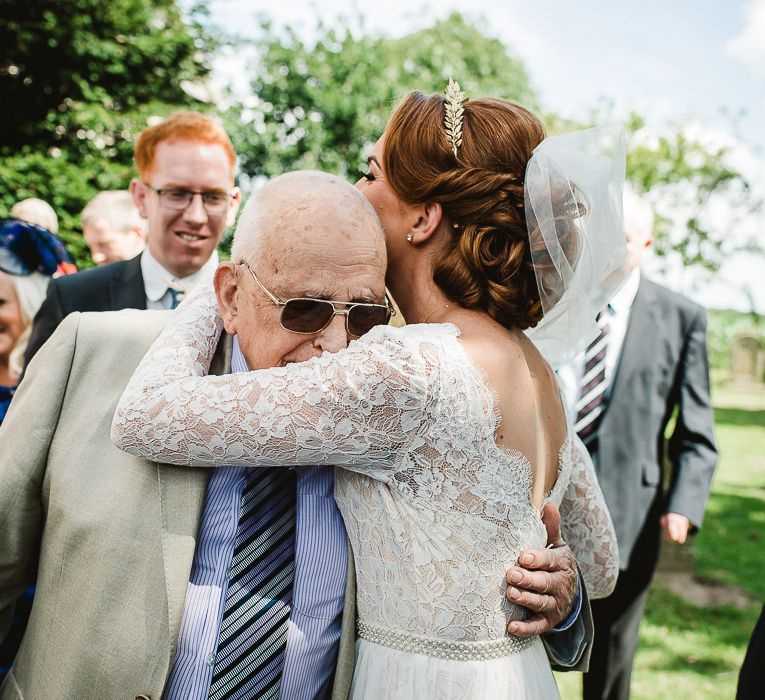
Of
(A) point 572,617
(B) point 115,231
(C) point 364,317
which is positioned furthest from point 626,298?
(B) point 115,231

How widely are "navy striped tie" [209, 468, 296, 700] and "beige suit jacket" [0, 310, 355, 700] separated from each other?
14cm

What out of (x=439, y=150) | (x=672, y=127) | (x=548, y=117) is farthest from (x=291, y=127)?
(x=672, y=127)

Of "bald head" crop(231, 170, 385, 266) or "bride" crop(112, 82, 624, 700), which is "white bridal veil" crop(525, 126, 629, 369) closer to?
"bride" crop(112, 82, 624, 700)

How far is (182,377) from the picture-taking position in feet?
5.81

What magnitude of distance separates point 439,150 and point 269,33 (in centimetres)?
1234

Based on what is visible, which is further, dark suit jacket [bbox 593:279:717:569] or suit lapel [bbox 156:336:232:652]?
dark suit jacket [bbox 593:279:717:569]

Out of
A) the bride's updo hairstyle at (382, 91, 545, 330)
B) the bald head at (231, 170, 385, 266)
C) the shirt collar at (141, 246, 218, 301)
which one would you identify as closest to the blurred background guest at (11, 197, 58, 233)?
the shirt collar at (141, 246, 218, 301)

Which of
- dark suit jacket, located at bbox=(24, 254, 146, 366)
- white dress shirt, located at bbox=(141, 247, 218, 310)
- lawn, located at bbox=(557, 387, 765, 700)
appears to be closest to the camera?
dark suit jacket, located at bbox=(24, 254, 146, 366)

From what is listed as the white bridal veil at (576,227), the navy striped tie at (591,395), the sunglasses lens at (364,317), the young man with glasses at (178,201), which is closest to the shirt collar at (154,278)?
the young man with glasses at (178,201)

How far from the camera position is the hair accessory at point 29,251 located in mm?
3350

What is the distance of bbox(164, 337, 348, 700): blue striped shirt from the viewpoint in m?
1.76

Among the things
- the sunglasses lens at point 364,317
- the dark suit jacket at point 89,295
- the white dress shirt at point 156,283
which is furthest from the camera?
the white dress shirt at point 156,283

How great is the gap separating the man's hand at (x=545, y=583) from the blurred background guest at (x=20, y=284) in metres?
2.66

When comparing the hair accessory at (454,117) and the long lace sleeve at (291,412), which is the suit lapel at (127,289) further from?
the hair accessory at (454,117)
